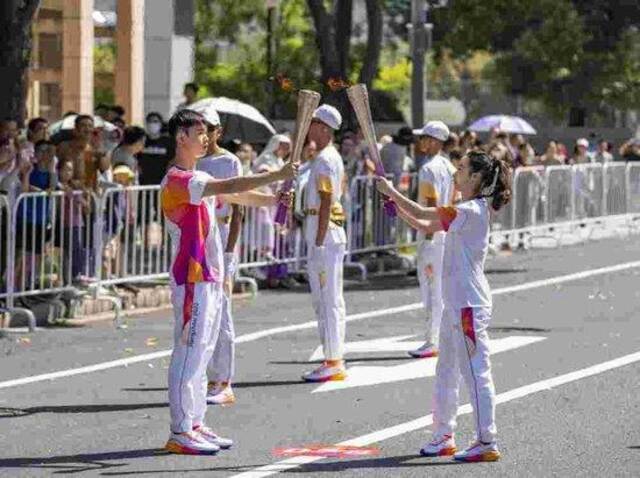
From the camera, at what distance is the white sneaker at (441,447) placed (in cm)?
1192

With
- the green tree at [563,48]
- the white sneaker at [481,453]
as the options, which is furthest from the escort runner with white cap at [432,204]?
the green tree at [563,48]

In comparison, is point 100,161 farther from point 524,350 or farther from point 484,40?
point 484,40

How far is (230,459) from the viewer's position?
11.8m

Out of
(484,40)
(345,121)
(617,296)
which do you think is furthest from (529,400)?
(484,40)

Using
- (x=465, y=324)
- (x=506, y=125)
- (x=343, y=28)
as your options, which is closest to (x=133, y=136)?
(x=465, y=324)

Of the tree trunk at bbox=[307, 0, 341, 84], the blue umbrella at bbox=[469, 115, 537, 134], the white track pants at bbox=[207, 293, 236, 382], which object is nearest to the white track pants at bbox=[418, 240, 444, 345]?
the white track pants at bbox=[207, 293, 236, 382]

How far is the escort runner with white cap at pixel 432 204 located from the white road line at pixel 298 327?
5.98 ft

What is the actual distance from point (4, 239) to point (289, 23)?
1769 inches

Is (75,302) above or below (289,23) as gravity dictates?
below

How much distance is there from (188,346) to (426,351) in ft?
17.6

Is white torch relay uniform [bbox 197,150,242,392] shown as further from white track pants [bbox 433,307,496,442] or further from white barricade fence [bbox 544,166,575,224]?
white barricade fence [bbox 544,166,575,224]

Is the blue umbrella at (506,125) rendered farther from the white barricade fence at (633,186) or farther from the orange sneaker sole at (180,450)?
the orange sneaker sole at (180,450)

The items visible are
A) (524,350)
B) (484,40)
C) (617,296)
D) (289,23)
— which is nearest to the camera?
(524,350)

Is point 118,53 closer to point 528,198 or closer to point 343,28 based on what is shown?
point 343,28
